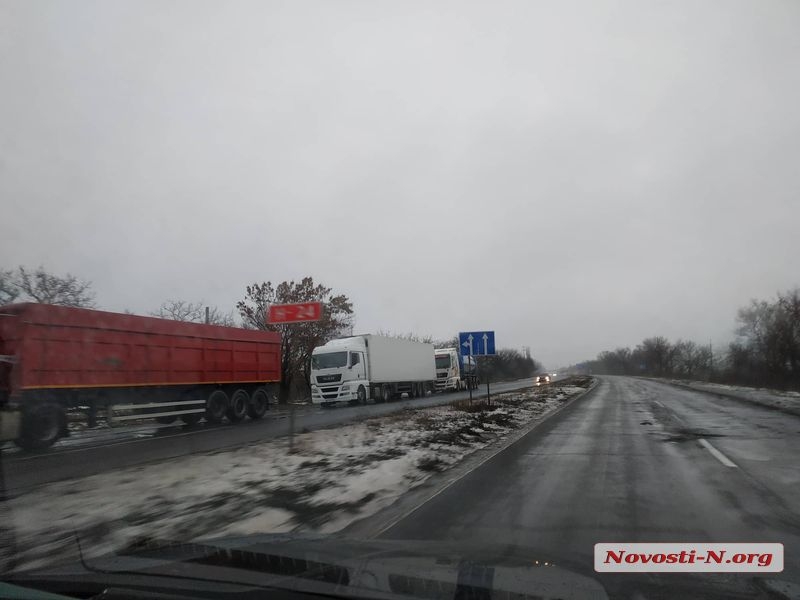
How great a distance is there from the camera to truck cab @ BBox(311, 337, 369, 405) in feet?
92.7

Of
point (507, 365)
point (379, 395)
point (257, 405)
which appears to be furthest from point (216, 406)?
point (507, 365)

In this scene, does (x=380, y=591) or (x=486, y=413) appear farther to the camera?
(x=486, y=413)

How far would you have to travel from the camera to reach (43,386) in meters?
13.1

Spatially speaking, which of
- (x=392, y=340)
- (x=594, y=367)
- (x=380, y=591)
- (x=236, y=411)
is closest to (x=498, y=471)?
(x=380, y=591)

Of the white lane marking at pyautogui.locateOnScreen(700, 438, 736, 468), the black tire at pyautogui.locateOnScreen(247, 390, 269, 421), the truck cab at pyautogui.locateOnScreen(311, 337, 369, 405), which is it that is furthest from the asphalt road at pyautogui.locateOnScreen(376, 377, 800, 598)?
the truck cab at pyautogui.locateOnScreen(311, 337, 369, 405)

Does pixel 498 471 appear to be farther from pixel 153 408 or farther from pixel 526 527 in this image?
pixel 153 408

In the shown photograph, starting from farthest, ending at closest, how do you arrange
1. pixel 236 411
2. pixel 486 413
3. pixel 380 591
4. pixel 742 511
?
pixel 236 411 < pixel 486 413 < pixel 742 511 < pixel 380 591

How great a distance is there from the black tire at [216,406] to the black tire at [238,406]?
0.32m

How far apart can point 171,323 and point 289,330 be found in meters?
18.9

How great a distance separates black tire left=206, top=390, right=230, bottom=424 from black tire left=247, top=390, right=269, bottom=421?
1.65m

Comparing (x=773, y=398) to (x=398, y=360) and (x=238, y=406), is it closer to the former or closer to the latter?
(x=398, y=360)

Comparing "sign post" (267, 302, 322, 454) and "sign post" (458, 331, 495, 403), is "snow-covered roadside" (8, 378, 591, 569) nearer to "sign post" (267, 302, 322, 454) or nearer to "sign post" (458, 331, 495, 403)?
"sign post" (267, 302, 322, 454)

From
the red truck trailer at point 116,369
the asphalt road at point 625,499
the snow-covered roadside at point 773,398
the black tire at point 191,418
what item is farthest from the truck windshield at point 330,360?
the snow-covered roadside at point 773,398

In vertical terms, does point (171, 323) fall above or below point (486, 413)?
above
